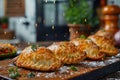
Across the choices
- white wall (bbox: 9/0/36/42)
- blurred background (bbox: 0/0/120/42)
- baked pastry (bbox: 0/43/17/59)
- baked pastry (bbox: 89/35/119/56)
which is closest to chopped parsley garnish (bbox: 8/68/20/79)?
baked pastry (bbox: 0/43/17/59)

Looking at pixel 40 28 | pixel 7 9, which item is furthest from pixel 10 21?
pixel 40 28

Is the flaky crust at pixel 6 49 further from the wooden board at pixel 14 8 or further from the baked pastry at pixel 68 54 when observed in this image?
the wooden board at pixel 14 8

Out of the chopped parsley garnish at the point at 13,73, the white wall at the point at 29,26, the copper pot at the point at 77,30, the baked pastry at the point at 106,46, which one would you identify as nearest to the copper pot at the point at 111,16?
the copper pot at the point at 77,30

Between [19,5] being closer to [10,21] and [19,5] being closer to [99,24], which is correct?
[10,21]

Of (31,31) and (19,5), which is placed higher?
(19,5)

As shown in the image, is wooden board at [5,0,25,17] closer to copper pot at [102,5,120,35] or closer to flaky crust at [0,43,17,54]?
copper pot at [102,5,120,35]

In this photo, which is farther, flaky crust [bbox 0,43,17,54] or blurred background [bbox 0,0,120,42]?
blurred background [bbox 0,0,120,42]

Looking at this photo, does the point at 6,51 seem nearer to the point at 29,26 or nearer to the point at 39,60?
the point at 39,60

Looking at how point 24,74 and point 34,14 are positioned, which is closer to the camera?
point 24,74

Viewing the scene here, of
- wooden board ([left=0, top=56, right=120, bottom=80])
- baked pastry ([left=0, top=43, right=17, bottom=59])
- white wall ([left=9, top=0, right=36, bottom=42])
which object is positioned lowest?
white wall ([left=9, top=0, right=36, bottom=42])
